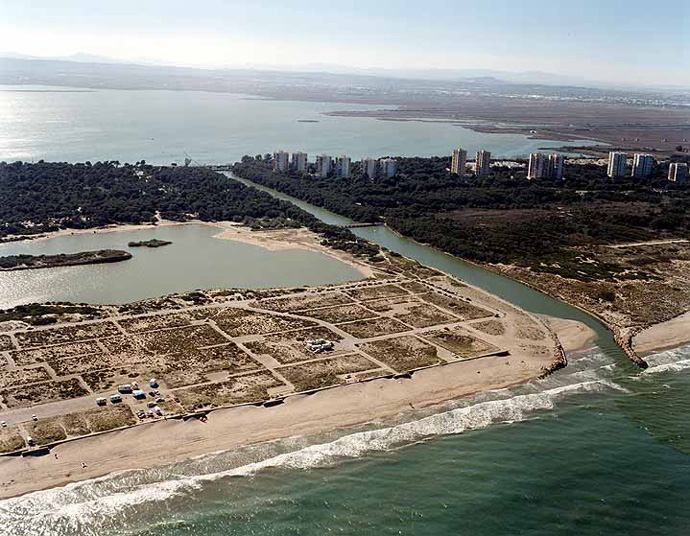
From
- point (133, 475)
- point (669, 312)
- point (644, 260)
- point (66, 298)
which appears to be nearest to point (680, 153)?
point (644, 260)

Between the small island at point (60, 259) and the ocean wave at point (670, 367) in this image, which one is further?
the small island at point (60, 259)

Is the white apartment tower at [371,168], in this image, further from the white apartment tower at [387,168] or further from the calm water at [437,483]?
the calm water at [437,483]

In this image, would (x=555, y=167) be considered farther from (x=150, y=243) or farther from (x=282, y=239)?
(x=150, y=243)

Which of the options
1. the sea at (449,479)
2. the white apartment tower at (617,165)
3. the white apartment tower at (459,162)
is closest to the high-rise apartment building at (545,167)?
the white apartment tower at (617,165)

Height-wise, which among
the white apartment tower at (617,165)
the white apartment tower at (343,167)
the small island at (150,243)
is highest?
the white apartment tower at (617,165)

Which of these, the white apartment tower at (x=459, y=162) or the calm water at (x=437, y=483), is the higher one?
the white apartment tower at (x=459, y=162)

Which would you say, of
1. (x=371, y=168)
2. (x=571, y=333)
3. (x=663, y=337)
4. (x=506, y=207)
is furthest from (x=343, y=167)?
(x=663, y=337)

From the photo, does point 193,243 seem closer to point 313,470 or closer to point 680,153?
point 313,470

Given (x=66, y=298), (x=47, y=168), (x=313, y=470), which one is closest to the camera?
(x=313, y=470)
